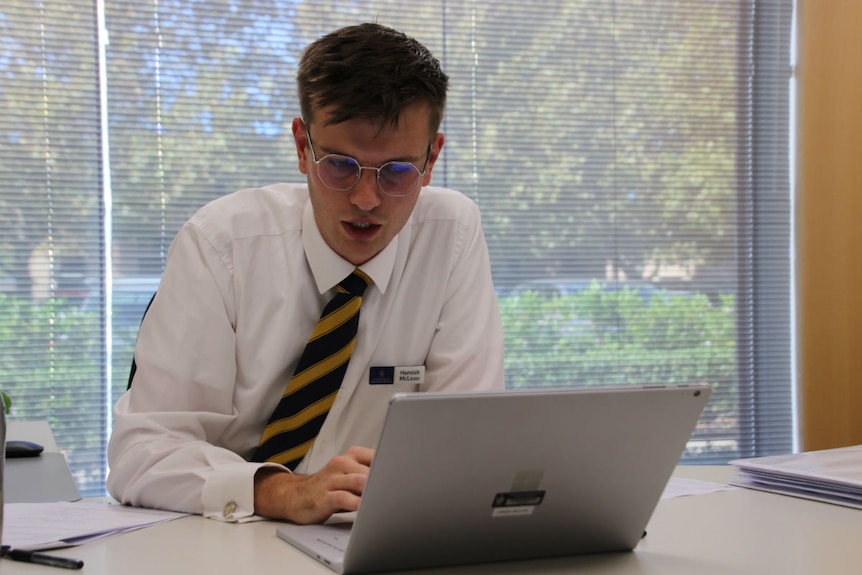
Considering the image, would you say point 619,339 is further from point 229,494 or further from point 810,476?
point 229,494

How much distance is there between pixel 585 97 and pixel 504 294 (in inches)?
36.8

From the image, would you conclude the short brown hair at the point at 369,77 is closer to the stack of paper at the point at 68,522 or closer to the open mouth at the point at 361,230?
the open mouth at the point at 361,230

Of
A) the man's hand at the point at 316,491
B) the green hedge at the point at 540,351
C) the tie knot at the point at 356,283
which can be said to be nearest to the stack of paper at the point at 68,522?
the man's hand at the point at 316,491

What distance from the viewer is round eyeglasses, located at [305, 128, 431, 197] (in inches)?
58.2

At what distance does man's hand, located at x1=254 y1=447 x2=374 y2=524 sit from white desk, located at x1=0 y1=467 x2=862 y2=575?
0.03m

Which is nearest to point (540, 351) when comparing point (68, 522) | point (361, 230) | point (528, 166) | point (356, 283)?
point (528, 166)

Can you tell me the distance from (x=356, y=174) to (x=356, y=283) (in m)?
0.27

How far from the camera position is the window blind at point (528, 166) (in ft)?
11.0

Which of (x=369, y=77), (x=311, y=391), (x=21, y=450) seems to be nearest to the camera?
(x=369, y=77)

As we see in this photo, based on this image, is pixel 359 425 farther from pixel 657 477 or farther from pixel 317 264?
pixel 657 477

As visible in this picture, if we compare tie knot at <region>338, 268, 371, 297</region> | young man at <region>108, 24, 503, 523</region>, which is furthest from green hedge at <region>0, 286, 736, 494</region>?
tie knot at <region>338, 268, 371, 297</region>

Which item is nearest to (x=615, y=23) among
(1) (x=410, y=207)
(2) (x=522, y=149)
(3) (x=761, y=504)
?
(2) (x=522, y=149)

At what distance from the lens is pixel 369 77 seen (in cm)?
148

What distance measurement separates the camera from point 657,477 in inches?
40.2
